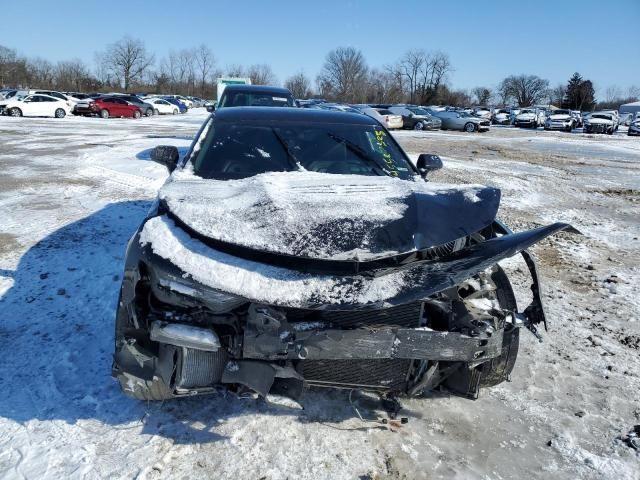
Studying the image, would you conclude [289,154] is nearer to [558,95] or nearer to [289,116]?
[289,116]

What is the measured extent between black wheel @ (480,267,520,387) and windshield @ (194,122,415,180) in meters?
1.27

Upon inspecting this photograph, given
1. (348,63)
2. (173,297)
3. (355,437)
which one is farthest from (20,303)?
(348,63)

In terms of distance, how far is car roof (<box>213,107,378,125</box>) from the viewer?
4.05 metres

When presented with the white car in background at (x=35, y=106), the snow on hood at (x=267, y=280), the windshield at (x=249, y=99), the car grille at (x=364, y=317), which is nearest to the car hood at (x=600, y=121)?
the windshield at (x=249, y=99)

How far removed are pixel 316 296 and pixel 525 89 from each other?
3863 inches

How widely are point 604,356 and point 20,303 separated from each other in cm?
457

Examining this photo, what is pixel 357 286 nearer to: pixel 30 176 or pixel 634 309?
pixel 634 309

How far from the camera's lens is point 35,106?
25.7m

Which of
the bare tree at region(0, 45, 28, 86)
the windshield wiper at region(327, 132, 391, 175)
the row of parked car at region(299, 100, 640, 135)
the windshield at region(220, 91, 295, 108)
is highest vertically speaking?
the bare tree at region(0, 45, 28, 86)

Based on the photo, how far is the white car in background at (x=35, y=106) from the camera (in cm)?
2523

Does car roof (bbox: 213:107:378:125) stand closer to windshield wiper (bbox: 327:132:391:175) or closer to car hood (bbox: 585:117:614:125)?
windshield wiper (bbox: 327:132:391:175)

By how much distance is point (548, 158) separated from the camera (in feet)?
54.5

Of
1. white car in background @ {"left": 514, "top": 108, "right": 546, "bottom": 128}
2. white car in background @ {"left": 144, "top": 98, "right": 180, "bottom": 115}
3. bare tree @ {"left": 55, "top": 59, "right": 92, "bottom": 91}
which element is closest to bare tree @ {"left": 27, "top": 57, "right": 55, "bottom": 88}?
bare tree @ {"left": 55, "top": 59, "right": 92, "bottom": 91}

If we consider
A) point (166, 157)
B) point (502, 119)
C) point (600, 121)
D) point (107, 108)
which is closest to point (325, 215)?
point (166, 157)
